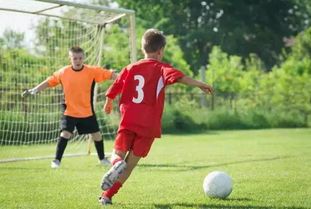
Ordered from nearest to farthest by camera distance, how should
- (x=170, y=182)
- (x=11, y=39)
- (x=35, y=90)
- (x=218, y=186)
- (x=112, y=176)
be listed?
(x=112, y=176) → (x=218, y=186) → (x=170, y=182) → (x=35, y=90) → (x=11, y=39)

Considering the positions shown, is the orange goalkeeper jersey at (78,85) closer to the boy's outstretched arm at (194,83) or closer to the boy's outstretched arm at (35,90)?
the boy's outstretched arm at (35,90)

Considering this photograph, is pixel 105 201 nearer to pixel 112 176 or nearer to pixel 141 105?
pixel 112 176

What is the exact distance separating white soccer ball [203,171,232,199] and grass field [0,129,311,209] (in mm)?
91

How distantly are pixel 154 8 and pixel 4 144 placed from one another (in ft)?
117

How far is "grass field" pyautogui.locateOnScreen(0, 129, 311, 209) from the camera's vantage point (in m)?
5.51

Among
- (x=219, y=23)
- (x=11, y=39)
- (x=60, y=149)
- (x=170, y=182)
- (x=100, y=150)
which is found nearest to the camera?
(x=170, y=182)

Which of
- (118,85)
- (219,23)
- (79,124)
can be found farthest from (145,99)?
(219,23)

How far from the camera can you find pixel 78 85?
9.07m

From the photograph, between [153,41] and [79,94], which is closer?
[153,41]

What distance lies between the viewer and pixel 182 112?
21406 millimetres

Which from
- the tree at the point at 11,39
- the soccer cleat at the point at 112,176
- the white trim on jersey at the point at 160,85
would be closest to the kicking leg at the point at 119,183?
the soccer cleat at the point at 112,176

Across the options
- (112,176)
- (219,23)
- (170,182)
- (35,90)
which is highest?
(219,23)

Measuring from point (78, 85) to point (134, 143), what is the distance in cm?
369

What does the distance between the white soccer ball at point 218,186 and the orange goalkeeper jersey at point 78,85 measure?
3.70 m
